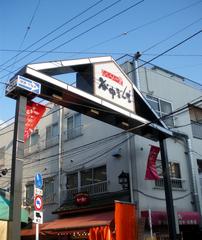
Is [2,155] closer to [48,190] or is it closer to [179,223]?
[48,190]

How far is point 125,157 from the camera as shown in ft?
57.5

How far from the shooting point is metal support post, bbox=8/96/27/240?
959cm

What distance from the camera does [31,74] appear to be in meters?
11.7

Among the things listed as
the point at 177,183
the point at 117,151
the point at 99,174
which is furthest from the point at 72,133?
the point at 177,183

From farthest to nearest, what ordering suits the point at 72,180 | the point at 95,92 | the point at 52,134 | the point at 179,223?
the point at 52,134, the point at 72,180, the point at 179,223, the point at 95,92

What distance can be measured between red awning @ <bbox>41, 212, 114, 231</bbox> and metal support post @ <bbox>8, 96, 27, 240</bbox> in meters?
5.85

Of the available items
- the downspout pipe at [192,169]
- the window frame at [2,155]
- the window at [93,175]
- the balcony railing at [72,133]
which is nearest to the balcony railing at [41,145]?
the balcony railing at [72,133]

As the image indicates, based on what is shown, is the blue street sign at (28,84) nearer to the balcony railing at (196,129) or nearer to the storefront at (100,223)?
the storefront at (100,223)

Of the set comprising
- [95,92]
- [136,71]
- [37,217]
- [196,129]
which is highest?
[136,71]

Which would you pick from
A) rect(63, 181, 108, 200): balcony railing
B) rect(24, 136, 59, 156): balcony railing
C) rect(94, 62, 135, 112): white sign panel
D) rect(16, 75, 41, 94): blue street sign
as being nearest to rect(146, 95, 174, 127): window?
rect(94, 62, 135, 112): white sign panel

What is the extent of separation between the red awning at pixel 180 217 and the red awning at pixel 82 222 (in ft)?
5.89

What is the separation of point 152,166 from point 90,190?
4283 millimetres

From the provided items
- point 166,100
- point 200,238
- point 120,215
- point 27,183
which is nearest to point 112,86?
point 120,215

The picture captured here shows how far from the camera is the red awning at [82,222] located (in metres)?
15.2
